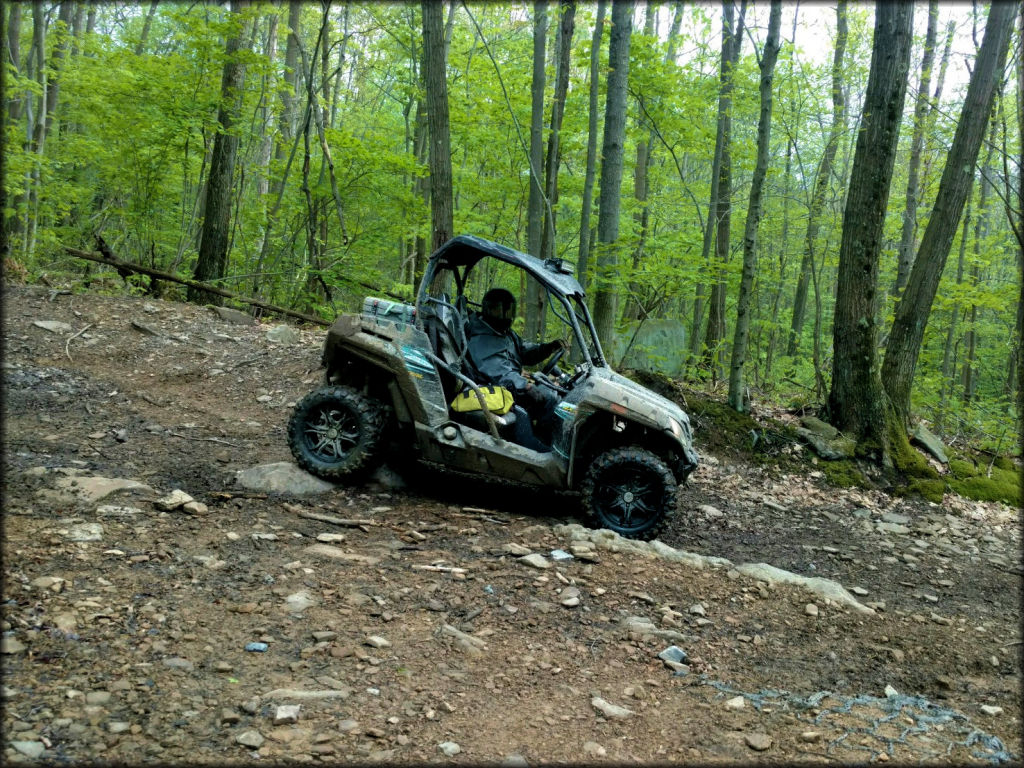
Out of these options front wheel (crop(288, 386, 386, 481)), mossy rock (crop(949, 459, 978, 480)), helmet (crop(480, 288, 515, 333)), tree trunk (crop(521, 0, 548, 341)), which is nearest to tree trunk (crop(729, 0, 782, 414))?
mossy rock (crop(949, 459, 978, 480))

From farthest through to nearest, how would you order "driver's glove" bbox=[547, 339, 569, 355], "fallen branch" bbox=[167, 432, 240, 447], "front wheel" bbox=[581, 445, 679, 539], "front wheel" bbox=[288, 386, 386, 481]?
"fallen branch" bbox=[167, 432, 240, 447] < "driver's glove" bbox=[547, 339, 569, 355] < "front wheel" bbox=[288, 386, 386, 481] < "front wheel" bbox=[581, 445, 679, 539]

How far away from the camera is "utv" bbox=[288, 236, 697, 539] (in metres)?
5.00

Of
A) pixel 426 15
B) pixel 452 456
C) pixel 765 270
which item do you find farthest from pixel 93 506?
pixel 765 270

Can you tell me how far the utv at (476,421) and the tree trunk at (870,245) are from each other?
3.53 meters

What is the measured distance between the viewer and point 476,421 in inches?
206

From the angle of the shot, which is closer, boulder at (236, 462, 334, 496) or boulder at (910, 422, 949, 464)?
boulder at (236, 462, 334, 496)

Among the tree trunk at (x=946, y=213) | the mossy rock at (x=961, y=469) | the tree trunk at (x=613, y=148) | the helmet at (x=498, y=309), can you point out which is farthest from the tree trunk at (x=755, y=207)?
the helmet at (x=498, y=309)

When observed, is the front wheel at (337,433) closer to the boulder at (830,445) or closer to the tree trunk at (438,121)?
the tree trunk at (438,121)

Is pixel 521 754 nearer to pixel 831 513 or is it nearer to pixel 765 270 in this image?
pixel 831 513

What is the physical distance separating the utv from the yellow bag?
0.11 feet

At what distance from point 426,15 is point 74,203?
33.7 ft

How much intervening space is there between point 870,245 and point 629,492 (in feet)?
15.0

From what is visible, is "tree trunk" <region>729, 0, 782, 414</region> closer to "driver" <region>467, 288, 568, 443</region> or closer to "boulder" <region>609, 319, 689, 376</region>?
"boulder" <region>609, 319, 689, 376</region>

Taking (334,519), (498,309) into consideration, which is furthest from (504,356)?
(334,519)
